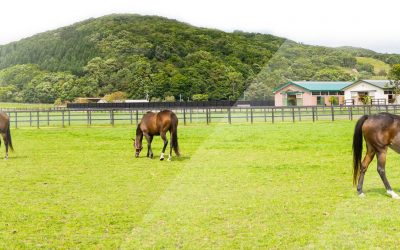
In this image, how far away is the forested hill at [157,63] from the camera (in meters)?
39.2

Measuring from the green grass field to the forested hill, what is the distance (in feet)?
49.4

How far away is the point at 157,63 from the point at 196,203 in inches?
2864

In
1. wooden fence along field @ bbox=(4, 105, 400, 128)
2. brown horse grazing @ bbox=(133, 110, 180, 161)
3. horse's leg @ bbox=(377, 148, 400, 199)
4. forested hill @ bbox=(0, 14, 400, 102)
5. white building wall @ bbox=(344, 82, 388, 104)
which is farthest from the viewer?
forested hill @ bbox=(0, 14, 400, 102)

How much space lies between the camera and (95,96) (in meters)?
70.0

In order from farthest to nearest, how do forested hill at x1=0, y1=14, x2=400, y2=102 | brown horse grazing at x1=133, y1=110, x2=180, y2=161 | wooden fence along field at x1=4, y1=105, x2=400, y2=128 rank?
forested hill at x1=0, y1=14, x2=400, y2=102 < wooden fence along field at x1=4, y1=105, x2=400, y2=128 < brown horse grazing at x1=133, y1=110, x2=180, y2=161

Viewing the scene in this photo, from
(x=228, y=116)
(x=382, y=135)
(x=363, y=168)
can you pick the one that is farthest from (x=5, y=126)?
(x=228, y=116)

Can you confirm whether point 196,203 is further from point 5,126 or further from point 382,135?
point 5,126

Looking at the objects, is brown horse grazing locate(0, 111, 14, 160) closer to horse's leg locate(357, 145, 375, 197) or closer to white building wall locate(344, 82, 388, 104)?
horse's leg locate(357, 145, 375, 197)

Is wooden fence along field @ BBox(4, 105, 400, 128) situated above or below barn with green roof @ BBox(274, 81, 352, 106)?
below

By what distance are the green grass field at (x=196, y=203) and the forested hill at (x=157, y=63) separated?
49.4 ft

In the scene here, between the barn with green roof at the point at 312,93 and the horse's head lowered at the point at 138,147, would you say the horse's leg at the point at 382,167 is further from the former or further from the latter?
the barn with green roof at the point at 312,93

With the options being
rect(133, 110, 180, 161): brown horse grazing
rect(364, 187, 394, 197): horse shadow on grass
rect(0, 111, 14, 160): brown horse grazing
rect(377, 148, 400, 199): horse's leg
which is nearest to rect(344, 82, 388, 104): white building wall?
rect(133, 110, 180, 161): brown horse grazing

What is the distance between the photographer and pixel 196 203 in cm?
580

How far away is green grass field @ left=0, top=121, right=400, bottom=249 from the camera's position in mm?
4180
